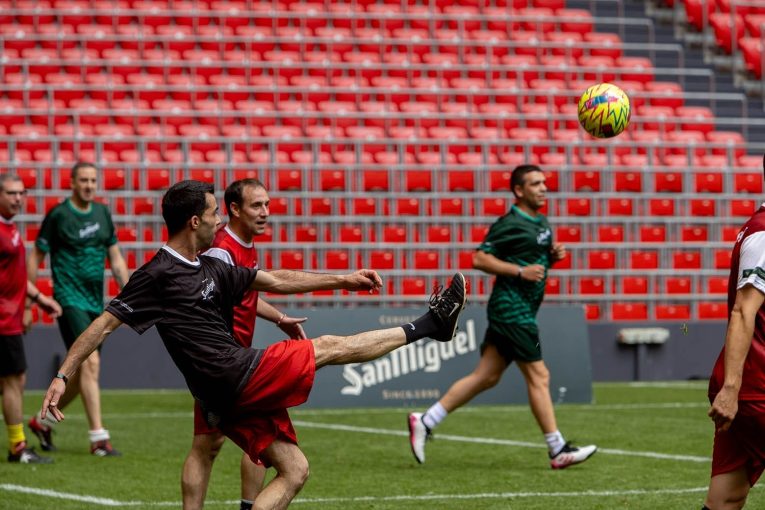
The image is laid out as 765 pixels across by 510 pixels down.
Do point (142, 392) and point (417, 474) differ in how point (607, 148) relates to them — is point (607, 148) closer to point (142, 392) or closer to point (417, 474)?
point (142, 392)

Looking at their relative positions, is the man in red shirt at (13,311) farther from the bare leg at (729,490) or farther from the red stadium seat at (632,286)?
the red stadium seat at (632,286)

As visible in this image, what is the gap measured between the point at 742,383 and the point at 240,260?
108 inches

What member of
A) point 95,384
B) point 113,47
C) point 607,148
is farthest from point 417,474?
point 113,47

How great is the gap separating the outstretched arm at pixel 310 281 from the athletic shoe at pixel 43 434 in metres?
5.09

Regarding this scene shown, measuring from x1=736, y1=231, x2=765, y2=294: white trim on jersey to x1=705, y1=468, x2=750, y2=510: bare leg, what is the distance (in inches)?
31.3

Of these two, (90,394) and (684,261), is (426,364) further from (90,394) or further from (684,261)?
(684,261)

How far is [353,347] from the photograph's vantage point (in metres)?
5.81

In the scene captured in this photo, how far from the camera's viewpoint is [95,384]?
1042 centimetres

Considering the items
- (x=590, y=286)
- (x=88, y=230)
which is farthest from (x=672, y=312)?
(x=88, y=230)

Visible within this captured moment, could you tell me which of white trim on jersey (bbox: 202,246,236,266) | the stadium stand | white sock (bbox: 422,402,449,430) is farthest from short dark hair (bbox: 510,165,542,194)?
the stadium stand

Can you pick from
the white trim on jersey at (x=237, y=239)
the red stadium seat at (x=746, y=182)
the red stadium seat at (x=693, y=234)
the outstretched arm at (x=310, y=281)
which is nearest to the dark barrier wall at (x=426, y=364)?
the red stadium seat at (x=693, y=234)

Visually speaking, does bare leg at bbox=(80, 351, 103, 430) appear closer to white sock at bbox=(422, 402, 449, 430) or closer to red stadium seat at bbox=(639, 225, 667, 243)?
white sock at bbox=(422, 402, 449, 430)

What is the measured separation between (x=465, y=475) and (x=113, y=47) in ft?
51.5

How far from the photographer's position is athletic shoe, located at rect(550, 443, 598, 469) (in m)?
9.41
